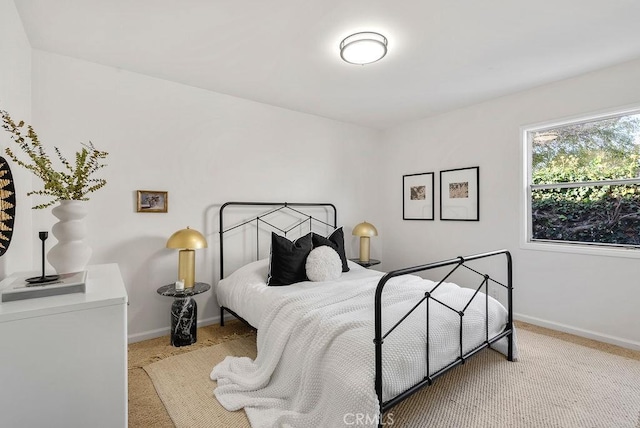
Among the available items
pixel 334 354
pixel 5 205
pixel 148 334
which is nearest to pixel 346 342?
pixel 334 354

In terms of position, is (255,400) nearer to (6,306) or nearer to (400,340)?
(400,340)

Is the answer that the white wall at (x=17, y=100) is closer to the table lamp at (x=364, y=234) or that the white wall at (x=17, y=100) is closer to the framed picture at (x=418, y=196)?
the table lamp at (x=364, y=234)

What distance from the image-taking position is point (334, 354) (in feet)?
5.37

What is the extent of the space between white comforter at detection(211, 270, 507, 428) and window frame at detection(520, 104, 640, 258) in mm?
1187

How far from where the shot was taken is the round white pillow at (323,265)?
282 centimetres

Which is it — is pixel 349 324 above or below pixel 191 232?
below

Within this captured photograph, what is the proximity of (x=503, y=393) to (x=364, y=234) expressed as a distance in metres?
2.21

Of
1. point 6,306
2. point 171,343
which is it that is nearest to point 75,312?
point 6,306

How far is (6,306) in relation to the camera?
1051 millimetres

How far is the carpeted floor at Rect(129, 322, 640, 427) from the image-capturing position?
5.94 ft

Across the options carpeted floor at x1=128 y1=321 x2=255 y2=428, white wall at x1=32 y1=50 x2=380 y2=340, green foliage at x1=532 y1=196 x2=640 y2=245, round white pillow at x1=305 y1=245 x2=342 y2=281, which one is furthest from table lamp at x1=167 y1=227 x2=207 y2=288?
green foliage at x1=532 y1=196 x2=640 y2=245

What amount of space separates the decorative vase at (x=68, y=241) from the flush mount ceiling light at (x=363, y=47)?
1914 mm

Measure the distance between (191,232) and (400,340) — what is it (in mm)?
1944

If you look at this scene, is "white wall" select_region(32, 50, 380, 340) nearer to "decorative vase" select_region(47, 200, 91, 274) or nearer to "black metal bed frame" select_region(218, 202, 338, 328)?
"black metal bed frame" select_region(218, 202, 338, 328)
